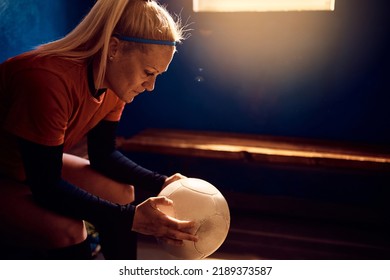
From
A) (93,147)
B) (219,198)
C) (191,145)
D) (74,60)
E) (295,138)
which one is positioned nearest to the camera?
(74,60)

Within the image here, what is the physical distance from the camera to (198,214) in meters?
1.43

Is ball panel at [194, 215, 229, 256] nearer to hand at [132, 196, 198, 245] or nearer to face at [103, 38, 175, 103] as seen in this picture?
hand at [132, 196, 198, 245]

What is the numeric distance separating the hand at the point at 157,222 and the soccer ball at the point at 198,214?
5cm

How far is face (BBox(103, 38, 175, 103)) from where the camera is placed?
142 cm

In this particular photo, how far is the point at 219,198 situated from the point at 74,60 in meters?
0.72

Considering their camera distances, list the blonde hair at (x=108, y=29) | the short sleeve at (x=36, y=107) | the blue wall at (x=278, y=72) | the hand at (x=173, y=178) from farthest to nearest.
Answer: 1. the blue wall at (x=278, y=72)
2. the hand at (x=173, y=178)
3. the blonde hair at (x=108, y=29)
4. the short sleeve at (x=36, y=107)

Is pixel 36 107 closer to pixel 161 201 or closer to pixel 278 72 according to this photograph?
pixel 161 201

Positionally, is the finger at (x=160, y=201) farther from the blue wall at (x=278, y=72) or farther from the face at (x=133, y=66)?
the blue wall at (x=278, y=72)

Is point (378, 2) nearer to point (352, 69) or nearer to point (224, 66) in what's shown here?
point (352, 69)

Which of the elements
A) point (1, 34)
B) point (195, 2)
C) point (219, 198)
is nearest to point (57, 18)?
point (1, 34)

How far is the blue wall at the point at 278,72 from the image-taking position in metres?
2.75

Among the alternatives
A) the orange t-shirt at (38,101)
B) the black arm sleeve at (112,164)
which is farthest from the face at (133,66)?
the black arm sleeve at (112,164)

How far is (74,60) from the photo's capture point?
4.65 ft

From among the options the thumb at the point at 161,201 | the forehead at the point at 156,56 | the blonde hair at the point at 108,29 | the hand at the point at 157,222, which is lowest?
the hand at the point at 157,222
